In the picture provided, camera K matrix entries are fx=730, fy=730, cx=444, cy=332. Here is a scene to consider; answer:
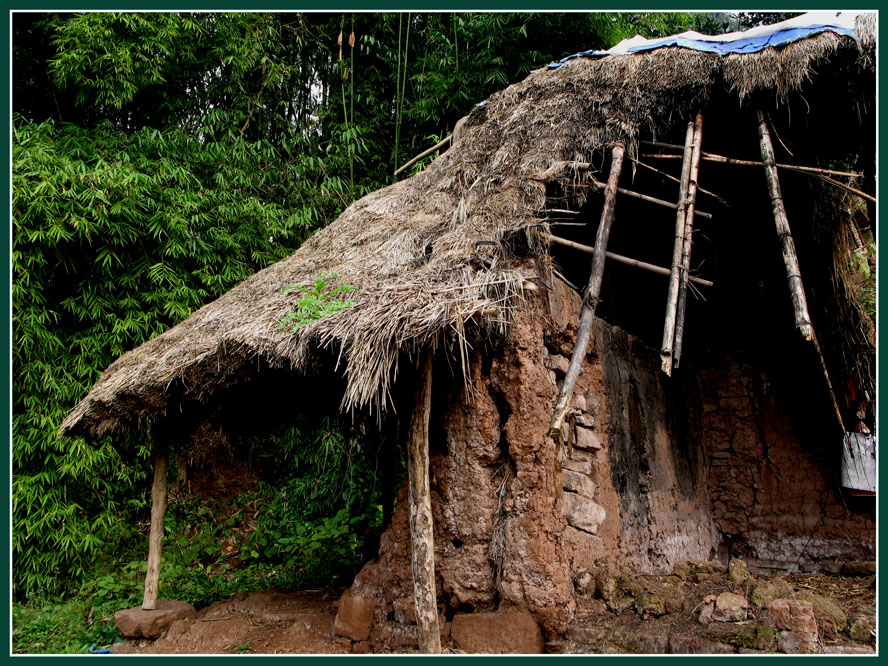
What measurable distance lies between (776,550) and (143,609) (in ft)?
18.2

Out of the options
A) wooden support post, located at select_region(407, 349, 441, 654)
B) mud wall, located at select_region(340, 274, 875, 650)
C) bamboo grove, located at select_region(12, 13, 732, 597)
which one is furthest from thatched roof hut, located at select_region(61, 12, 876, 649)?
bamboo grove, located at select_region(12, 13, 732, 597)

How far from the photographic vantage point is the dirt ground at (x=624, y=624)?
4.08 meters

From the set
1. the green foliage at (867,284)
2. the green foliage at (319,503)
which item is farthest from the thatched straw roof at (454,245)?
the green foliage at (867,284)

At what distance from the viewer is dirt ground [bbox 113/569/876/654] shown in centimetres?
408

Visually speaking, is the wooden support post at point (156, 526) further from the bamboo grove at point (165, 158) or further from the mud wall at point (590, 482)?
the bamboo grove at point (165, 158)

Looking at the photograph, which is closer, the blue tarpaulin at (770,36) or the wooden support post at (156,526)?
the blue tarpaulin at (770,36)

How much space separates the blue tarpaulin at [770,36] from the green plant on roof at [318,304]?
299 centimetres

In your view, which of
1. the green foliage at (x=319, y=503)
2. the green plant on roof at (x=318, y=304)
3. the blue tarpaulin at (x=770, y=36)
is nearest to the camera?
the green plant on roof at (x=318, y=304)

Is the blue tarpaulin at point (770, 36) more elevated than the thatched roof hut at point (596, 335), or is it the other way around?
the blue tarpaulin at point (770, 36)

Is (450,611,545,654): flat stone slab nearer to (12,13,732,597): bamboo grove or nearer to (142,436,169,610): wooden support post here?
(142,436,169,610): wooden support post

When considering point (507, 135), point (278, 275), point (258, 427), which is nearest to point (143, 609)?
point (258, 427)

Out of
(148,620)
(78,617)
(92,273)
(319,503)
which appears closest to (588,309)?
Result: (148,620)

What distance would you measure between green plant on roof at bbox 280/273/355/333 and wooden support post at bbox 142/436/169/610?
2.09 metres

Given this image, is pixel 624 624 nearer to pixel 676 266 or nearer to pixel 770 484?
pixel 676 266
